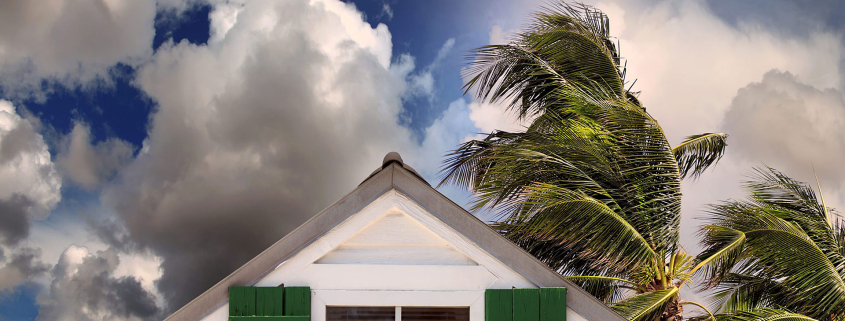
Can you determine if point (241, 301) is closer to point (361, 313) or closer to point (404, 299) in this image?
point (361, 313)

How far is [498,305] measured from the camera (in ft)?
13.4

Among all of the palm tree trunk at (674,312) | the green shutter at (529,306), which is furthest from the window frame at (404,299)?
the palm tree trunk at (674,312)

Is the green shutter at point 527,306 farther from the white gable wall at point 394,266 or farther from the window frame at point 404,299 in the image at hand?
the window frame at point 404,299

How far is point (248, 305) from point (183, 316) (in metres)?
0.51

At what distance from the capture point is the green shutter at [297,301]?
13.1ft

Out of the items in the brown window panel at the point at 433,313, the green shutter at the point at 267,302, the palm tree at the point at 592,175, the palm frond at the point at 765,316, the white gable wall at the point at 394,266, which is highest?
the palm tree at the point at 592,175

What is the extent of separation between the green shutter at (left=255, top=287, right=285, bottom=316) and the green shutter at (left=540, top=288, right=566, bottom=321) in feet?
6.44

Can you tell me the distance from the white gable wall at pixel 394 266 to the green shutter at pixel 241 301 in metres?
0.13

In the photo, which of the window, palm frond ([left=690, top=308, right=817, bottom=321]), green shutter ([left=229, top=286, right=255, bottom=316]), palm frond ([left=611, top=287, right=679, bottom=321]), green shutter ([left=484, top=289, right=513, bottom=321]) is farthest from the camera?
palm frond ([left=690, top=308, right=817, bottom=321])

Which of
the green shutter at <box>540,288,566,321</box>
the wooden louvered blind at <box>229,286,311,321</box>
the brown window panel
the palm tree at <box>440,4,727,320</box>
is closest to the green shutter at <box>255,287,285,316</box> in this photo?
the wooden louvered blind at <box>229,286,311,321</box>

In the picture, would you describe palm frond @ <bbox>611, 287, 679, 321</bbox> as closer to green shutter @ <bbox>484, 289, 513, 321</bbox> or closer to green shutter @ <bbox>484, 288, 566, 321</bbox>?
green shutter @ <bbox>484, 288, 566, 321</bbox>

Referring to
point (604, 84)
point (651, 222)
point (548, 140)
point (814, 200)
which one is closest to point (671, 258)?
point (651, 222)

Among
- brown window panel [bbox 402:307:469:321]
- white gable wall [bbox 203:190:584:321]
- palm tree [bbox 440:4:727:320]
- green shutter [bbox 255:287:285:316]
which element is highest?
palm tree [bbox 440:4:727:320]

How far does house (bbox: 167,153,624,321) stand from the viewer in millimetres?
4027
